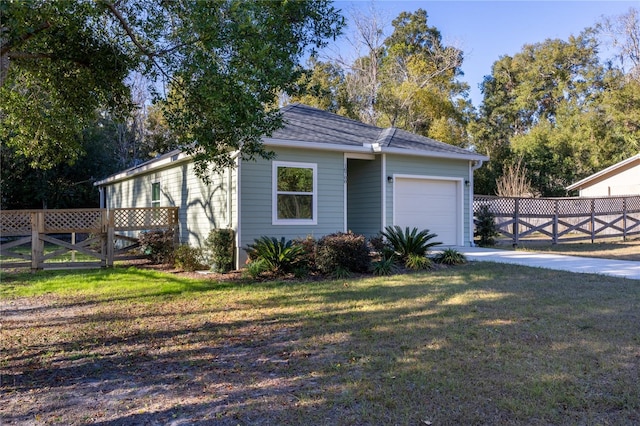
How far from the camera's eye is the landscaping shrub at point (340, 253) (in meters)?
8.98

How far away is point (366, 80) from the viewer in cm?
2944

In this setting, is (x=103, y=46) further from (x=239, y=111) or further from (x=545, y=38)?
(x=545, y=38)

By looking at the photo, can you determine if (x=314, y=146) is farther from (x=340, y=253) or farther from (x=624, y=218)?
(x=624, y=218)

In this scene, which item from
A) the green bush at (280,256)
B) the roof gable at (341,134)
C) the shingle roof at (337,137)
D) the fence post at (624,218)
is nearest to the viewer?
the green bush at (280,256)

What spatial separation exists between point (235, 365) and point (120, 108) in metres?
5.25

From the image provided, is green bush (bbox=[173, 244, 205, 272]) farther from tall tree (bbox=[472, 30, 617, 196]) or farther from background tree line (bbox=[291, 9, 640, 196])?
tall tree (bbox=[472, 30, 617, 196])

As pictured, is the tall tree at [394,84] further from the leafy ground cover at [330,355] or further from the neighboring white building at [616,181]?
the leafy ground cover at [330,355]

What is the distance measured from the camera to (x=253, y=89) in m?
6.03

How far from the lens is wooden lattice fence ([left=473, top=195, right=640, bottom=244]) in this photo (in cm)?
1497

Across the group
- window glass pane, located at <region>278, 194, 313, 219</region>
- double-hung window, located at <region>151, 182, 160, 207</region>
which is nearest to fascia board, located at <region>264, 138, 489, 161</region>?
window glass pane, located at <region>278, 194, 313, 219</region>

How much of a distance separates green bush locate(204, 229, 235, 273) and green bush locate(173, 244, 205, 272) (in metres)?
0.69

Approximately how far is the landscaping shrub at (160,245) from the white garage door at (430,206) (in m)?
6.02

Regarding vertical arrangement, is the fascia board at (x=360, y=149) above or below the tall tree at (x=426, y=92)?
below

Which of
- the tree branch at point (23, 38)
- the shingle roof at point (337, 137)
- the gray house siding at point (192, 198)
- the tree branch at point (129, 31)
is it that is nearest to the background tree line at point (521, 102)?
the shingle roof at point (337, 137)
